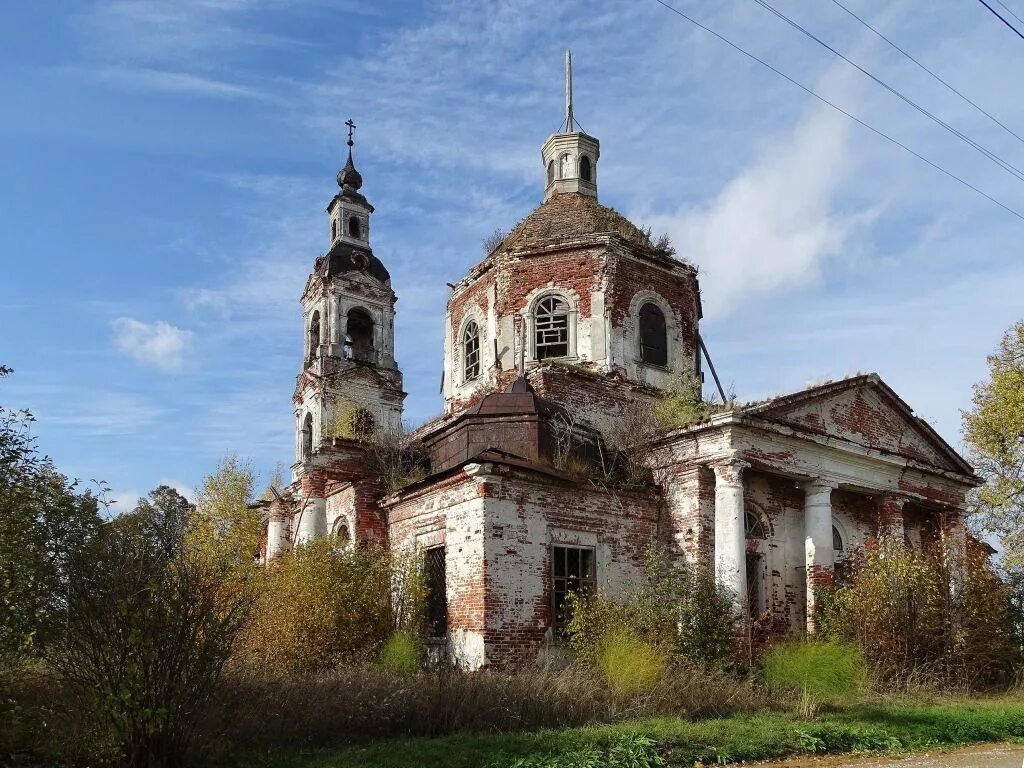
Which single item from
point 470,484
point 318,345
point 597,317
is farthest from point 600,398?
point 318,345

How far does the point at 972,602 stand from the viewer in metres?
15.6

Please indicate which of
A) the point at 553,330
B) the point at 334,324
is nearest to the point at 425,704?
the point at 553,330

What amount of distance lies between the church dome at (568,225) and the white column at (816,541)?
6.53 meters

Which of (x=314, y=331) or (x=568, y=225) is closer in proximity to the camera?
(x=568, y=225)

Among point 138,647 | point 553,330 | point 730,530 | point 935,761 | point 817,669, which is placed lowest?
point 935,761

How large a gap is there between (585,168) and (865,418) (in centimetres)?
905

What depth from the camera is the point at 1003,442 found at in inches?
877

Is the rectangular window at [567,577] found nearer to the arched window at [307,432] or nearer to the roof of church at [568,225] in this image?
the roof of church at [568,225]

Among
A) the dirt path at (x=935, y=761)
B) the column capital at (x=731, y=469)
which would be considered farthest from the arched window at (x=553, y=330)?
the dirt path at (x=935, y=761)

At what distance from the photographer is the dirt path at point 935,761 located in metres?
9.45

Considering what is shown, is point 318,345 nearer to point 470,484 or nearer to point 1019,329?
point 470,484

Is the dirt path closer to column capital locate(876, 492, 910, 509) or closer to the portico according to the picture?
the portico

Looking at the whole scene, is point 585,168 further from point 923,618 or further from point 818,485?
point 923,618

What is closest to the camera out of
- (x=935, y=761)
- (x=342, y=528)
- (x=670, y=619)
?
(x=935, y=761)
